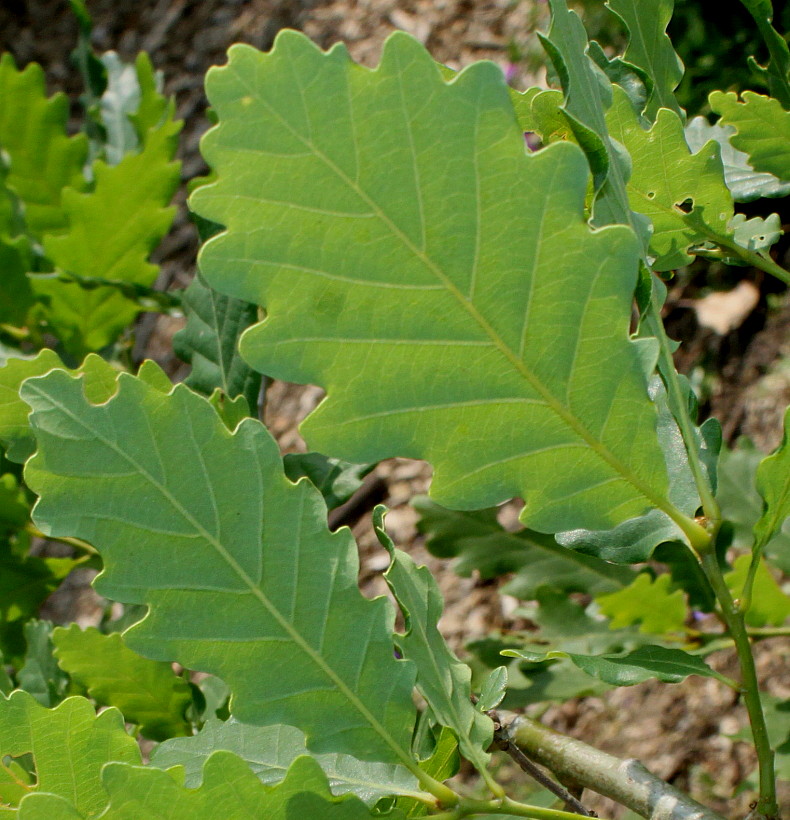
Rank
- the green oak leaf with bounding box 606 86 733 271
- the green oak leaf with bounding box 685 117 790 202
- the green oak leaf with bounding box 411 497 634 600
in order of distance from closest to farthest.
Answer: the green oak leaf with bounding box 606 86 733 271 → the green oak leaf with bounding box 685 117 790 202 → the green oak leaf with bounding box 411 497 634 600

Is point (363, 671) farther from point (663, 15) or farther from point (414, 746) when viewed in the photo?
point (663, 15)

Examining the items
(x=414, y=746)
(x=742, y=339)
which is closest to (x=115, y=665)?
(x=414, y=746)

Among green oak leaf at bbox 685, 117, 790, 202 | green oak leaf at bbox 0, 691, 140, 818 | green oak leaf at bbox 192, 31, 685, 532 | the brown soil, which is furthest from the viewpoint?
the brown soil

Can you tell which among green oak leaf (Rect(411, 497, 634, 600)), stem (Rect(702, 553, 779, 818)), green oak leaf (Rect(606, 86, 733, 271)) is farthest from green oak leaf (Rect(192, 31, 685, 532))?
green oak leaf (Rect(411, 497, 634, 600))

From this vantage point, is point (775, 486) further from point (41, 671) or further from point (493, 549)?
point (41, 671)

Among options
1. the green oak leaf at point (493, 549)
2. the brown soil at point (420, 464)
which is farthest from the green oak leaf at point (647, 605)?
the brown soil at point (420, 464)

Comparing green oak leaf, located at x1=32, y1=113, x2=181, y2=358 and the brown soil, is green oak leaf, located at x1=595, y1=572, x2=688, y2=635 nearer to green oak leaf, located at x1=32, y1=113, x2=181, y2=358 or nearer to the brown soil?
the brown soil
